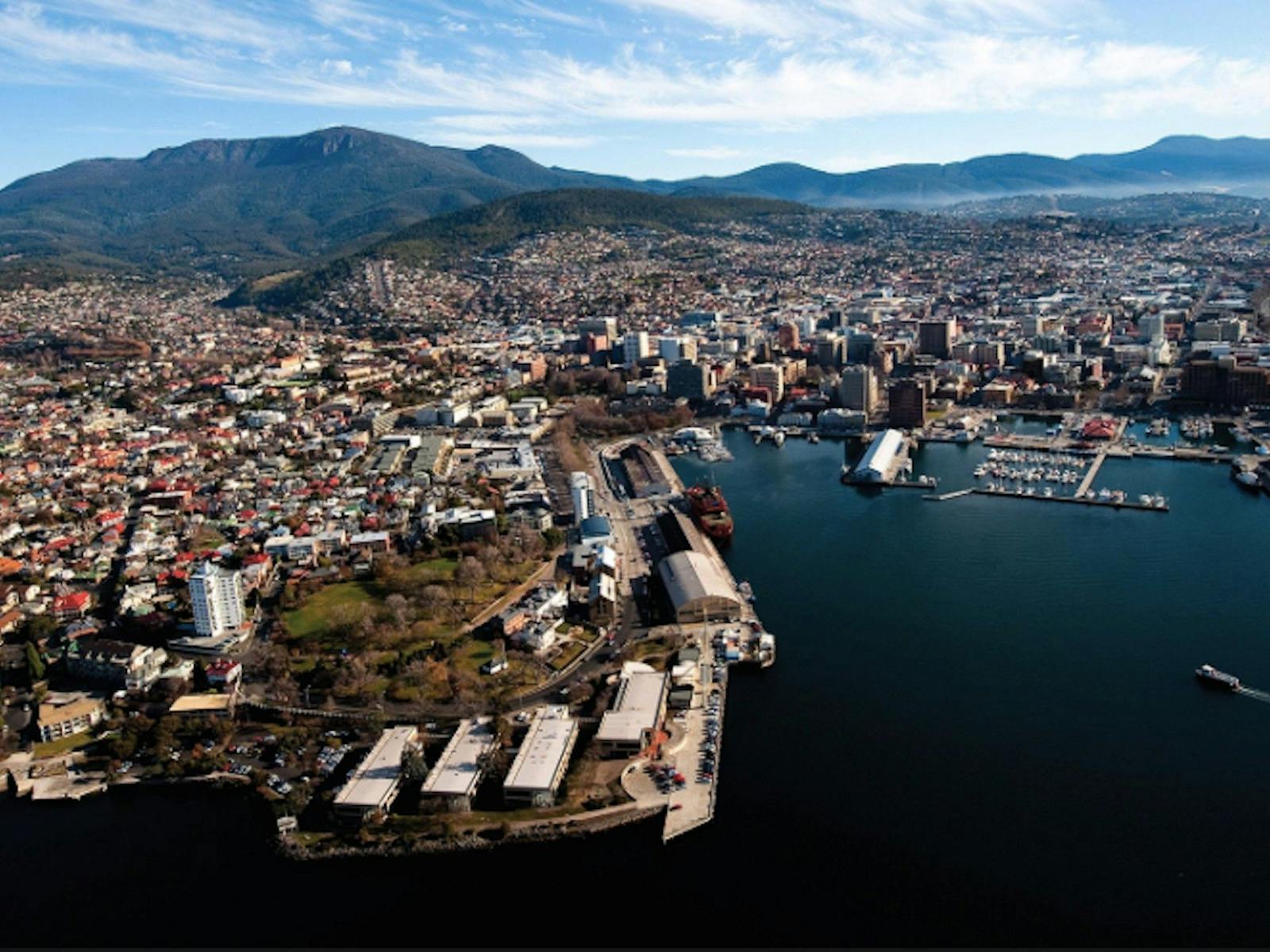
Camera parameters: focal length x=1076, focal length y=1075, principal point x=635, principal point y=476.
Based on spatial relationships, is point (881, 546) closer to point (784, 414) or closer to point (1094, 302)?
point (784, 414)

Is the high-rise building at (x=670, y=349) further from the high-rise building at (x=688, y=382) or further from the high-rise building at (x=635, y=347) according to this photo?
the high-rise building at (x=688, y=382)

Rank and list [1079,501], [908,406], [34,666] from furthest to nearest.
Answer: [908,406] → [1079,501] → [34,666]

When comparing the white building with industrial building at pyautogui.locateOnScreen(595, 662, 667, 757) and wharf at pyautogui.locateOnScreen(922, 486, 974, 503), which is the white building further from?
industrial building at pyautogui.locateOnScreen(595, 662, 667, 757)

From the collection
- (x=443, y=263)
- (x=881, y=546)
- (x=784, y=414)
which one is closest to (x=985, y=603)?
(x=881, y=546)

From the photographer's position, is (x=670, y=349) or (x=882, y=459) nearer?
(x=882, y=459)

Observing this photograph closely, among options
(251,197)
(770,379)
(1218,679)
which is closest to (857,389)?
(770,379)

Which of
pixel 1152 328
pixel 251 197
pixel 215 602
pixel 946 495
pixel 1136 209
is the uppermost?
pixel 251 197

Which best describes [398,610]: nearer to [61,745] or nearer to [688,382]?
[61,745]

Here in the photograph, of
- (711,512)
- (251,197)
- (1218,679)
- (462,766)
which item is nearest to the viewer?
(462,766)
